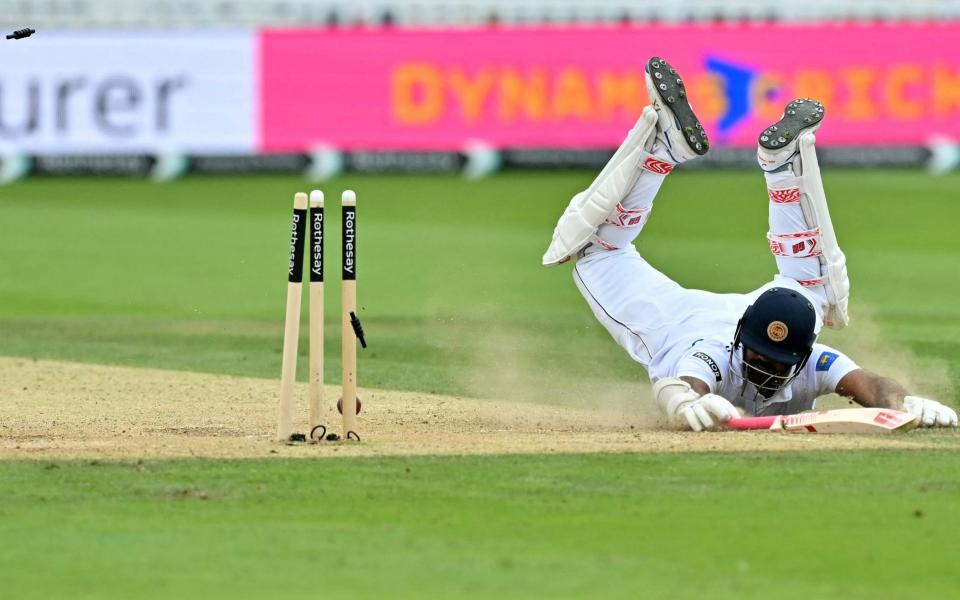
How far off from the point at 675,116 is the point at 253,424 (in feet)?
10.8

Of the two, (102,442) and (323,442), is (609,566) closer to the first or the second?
(323,442)

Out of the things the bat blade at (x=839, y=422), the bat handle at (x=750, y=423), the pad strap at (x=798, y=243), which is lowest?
the bat handle at (x=750, y=423)

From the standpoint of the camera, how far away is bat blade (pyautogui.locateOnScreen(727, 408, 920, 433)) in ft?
33.7

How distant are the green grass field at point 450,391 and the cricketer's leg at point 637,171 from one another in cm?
168

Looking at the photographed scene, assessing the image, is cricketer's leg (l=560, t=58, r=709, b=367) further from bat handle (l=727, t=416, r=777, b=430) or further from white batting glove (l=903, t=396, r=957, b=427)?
white batting glove (l=903, t=396, r=957, b=427)

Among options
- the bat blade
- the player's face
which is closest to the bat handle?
the bat blade

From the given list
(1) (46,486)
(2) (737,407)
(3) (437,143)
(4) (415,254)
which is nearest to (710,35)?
(3) (437,143)

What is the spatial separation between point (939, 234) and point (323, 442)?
60.5 ft

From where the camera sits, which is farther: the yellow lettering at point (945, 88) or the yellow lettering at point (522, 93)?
the yellow lettering at point (522, 93)

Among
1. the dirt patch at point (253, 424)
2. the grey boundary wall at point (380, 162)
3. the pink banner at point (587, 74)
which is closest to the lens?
the dirt patch at point (253, 424)

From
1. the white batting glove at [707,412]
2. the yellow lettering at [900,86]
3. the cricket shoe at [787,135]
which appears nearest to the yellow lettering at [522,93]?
the yellow lettering at [900,86]

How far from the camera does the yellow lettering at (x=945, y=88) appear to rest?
99.3 ft

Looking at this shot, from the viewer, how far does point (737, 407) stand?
11164mm

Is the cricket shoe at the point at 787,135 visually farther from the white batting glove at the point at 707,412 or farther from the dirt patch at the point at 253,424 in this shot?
the dirt patch at the point at 253,424
